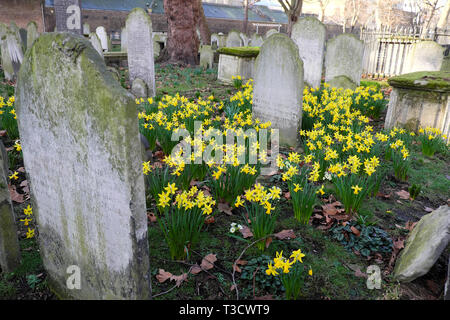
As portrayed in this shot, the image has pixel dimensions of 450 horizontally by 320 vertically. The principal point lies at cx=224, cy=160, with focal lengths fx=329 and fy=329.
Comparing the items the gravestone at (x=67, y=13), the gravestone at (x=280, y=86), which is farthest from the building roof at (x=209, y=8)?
the gravestone at (x=280, y=86)

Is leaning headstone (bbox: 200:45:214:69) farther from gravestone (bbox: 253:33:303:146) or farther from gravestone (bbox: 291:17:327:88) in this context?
gravestone (bbox: 253:33:303:146)

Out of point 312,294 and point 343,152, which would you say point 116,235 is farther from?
point 343,152

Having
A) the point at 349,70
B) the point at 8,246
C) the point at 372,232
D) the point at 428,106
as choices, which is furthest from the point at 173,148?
the point at 349,70

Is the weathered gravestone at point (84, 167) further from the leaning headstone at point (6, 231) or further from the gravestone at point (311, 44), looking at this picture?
the gravestone at point (311, 44)

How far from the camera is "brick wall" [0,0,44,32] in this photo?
26125mm

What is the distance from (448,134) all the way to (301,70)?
2.68 metres

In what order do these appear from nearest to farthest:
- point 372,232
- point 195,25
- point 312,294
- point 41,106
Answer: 1. point 41,106
2. point 312,294
3. point 372,232
4. point 195,25

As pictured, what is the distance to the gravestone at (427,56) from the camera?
9.23 meters

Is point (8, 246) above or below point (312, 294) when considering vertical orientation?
above

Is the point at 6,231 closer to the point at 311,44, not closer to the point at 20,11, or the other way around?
the point at 311,44

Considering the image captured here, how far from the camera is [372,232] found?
2.76 metres

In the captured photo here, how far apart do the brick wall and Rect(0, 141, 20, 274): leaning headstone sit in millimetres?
30143

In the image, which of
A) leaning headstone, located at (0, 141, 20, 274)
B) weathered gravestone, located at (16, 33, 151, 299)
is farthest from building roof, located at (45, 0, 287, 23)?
weathered gravestone, located at (16, 33, 151, 299)

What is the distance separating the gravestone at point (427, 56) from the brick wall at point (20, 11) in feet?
91.4
